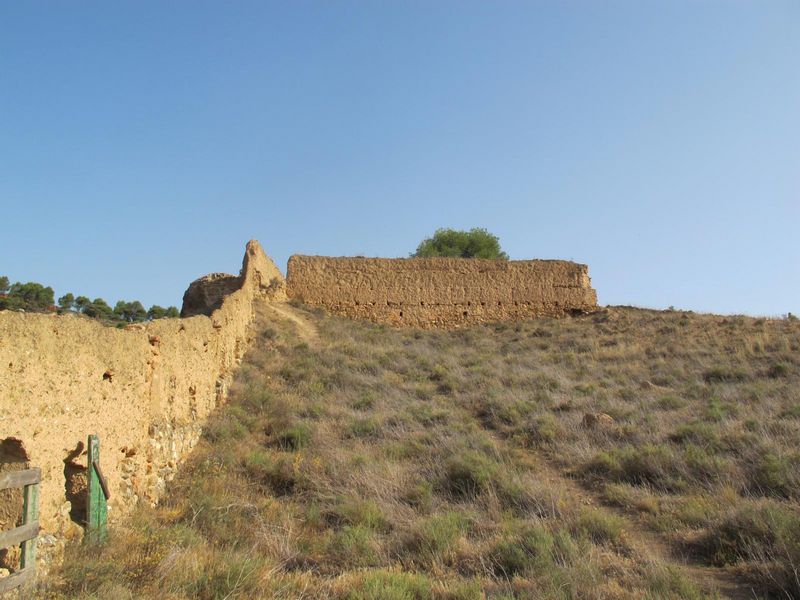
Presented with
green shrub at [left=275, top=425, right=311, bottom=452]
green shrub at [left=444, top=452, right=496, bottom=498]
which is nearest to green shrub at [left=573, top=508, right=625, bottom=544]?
green shrub at [left=444, top=452, right=496, bottom=498]

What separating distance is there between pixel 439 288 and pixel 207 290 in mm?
7680

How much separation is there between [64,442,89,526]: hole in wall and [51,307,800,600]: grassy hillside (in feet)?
1.14

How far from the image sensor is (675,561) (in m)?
5.42

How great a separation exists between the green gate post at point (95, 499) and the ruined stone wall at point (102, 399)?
0.25 ft

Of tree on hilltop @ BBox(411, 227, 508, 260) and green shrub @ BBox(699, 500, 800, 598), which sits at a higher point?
tree on hilltop @ BBox(411, 227, 508, 260)

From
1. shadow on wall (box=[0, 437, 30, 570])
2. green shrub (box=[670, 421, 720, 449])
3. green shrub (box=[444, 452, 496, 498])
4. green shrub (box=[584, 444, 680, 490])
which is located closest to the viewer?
shadow on wall (box=[0, 437, 30, 570])

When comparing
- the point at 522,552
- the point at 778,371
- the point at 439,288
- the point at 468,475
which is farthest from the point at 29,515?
the point at 439,288

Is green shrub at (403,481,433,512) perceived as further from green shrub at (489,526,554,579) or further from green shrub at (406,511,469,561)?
green shrub at (489,526,554,579)

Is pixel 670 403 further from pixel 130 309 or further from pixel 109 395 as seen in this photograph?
pixel 130 309

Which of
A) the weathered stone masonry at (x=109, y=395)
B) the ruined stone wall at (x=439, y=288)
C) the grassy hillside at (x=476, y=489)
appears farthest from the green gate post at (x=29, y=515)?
the ruined stone wall at (x=439, y=288)

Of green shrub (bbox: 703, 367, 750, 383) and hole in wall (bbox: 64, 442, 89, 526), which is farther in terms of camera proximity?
green shrub (bbox: 703, 367, 750, 383)

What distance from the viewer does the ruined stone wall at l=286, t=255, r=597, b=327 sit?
65.8 feet

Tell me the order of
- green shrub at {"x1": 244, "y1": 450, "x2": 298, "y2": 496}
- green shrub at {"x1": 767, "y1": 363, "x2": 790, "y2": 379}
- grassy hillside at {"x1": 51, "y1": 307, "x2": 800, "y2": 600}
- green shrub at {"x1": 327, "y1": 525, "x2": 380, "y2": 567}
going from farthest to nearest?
green shrub at {"x1": 767, "y1": 363, "x2": 790, "y2": 379} < green shrub at {"x1": 244, "y1": 450, "x2": 298, "y2": 496} < green shrub at {"x1": 327, "y1": 525, "x2": 380, "y2": 567} < grassy hillside at {"x1": 51, "y1": 307, "x2": 800, "y2": 600}

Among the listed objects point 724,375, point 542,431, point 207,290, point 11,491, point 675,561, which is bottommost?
point 675,561
